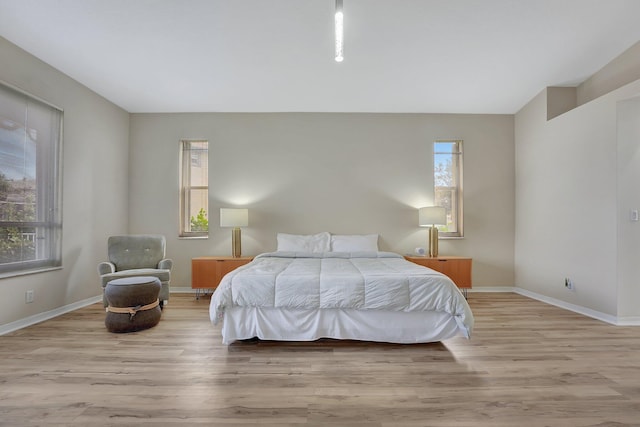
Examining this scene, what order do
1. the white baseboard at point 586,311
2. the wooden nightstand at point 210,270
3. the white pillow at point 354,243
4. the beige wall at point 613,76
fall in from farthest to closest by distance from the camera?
1. the white pillow at point 354,243
2. the wooden nightstand at point 210,270
3. the beige wall at point 613,76
4. the white baseboard at point 586,311

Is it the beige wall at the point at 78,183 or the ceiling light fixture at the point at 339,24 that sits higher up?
the ceiling light fixture at the point at 339,24

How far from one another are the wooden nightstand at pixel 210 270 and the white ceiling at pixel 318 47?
2.24 meters

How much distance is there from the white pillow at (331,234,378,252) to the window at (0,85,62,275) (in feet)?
10.8

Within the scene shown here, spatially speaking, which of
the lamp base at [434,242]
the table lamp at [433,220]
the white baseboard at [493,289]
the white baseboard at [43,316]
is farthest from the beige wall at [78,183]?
the white baseboard at [493,289]

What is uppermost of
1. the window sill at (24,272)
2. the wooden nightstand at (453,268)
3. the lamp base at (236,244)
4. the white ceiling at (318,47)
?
the white ceiling at (318,47)

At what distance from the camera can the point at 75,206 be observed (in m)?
3.66

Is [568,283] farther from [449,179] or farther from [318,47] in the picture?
[318,47]

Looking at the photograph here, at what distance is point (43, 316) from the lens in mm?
3186

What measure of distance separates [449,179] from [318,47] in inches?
111

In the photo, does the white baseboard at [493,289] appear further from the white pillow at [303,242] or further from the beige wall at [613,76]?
the beige wall at [613,76]

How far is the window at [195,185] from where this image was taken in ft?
15.4

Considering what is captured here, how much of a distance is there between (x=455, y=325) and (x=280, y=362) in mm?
1427

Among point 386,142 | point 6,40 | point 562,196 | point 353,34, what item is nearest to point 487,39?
point 353,34

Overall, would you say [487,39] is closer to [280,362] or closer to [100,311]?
[280,362]
